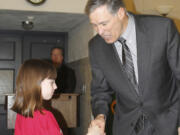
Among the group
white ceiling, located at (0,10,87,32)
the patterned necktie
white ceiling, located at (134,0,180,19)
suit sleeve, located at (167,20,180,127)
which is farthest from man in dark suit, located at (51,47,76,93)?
suit sleeve, located at (167,20,180,127)

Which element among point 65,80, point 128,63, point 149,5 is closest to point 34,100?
point 128,63

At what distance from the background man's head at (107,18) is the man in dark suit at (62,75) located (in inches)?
148

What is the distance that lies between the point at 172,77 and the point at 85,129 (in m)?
3.70

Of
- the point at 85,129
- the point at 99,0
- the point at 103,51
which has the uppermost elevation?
the point at 99,0

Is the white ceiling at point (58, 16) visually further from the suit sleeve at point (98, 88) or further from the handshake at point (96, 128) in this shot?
the handshake at point (96, 128)

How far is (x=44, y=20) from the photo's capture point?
207 inches

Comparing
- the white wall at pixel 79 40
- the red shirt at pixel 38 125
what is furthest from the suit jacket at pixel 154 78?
the white wall at pixel 79 40

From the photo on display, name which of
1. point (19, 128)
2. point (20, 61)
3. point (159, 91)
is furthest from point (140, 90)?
point (20, 61)

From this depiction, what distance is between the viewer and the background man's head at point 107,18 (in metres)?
1.68

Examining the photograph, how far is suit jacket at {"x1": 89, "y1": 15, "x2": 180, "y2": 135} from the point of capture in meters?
1.65

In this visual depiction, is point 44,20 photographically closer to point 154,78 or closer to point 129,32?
point 129,32

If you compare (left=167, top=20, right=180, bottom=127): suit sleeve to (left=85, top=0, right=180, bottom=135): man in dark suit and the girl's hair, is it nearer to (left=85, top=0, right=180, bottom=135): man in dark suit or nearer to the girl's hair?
(left=85, top=0, right=180, bottom=135): man in dark suit

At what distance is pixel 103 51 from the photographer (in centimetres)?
187

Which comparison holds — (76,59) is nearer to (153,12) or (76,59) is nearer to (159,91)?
(153,12)
